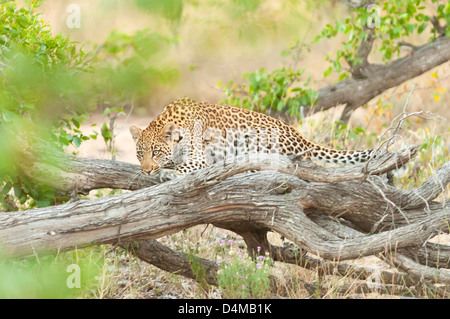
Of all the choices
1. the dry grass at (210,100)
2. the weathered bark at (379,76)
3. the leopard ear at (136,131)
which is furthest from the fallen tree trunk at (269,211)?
the weathered bark at (379,76)

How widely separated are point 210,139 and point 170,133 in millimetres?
421

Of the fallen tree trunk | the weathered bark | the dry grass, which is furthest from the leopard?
the weathered bark

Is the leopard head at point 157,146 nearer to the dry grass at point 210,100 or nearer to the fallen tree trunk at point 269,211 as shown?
the dry grass at point 210,100

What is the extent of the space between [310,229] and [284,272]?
26.2 inches

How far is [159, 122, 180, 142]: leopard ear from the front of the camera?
224 inches

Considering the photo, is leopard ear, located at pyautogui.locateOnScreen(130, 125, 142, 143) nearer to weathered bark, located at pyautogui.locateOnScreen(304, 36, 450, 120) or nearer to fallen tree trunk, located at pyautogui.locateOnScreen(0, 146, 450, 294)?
fallen tree trunk, located at pyautogui.locateOnScreen(0, 146, 450, 294)

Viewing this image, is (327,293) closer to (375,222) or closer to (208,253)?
(375,222)

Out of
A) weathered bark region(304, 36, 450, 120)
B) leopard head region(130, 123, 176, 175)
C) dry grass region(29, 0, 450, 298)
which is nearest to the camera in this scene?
dry grass region(29, 0, 450, 298)

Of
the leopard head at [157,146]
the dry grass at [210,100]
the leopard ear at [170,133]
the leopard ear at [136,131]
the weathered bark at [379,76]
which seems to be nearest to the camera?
the dry grass at [210,100]

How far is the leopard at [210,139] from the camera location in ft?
18.3

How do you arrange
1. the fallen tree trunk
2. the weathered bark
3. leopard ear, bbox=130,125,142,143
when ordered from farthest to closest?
1. the weathered bark
2. leopard ear, bbox=130,125,142,143
3. the fallen tree trunk

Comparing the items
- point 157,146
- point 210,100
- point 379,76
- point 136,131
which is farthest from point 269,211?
point 379,76

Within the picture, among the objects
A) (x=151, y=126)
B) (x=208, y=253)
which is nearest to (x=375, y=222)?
(x=208, y=253)
